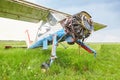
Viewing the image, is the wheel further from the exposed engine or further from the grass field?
the exposed engine

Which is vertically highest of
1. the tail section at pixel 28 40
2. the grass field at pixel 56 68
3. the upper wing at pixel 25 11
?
the upper wing at pixel 25 11

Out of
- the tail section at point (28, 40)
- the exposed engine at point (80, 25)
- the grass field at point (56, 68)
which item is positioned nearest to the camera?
the grass field at point (56, 68)

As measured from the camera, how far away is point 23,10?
37.6 feet

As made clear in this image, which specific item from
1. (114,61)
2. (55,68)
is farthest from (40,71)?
(114,61)

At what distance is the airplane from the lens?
8867 mm

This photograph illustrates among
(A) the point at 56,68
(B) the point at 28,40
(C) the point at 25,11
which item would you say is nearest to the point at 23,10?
(C) the point at 25,11

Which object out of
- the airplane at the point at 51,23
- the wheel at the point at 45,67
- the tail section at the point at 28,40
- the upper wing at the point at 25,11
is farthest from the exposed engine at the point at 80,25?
the tail section at the point at 28,40

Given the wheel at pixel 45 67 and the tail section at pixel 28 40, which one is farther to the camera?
the tail section at pixel 28 40

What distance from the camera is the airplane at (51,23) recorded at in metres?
8.87

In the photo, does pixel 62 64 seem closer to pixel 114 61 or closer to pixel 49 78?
pixel 49 78

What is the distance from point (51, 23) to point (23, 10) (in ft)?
5.93

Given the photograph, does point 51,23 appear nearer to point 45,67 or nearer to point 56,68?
point 56,68

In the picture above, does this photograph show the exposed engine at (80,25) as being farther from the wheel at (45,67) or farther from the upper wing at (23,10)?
the upper wing at (23,10)

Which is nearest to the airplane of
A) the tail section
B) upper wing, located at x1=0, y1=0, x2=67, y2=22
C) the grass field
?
upper wing, located at x1=0, y1=0, x2=67, y2=22
